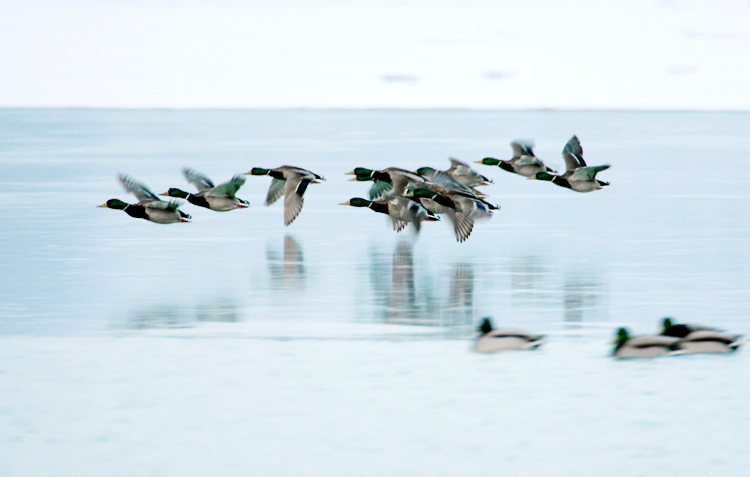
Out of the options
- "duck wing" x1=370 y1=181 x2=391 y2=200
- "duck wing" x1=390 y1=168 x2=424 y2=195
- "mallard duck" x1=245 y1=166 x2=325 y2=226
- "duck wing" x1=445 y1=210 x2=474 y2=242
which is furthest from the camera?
"duck wing" x1=370 y1=181 x2=391 y2=200

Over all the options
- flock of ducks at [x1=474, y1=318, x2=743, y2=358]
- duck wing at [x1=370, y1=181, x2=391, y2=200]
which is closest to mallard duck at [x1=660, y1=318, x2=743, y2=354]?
flock of ducks at [x1=474, y1=318, x2=743, y2=358]

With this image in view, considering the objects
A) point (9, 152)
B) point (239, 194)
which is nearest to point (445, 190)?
point (239, 194)

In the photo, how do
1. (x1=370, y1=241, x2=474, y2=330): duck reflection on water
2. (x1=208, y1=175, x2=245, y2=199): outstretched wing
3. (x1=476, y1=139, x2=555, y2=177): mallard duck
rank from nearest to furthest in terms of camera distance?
(x1=370, y1=241, x2=474, y2=330): duck reflection on water, (x1=208, y1=175, x2=245, y2=199): outstretched wing, (x1=476, y1=139, x2=555, y2=177): mallard duck

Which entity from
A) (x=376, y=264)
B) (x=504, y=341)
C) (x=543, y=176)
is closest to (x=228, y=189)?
(x=376, y=264)

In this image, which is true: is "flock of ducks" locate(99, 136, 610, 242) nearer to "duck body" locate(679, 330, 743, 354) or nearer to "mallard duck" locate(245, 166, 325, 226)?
"mallard duck" locate(245, 166, 325, 226)

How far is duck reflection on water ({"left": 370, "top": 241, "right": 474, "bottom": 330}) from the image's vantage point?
10.3 m

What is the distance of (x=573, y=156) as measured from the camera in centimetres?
1761

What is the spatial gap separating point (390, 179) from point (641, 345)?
8144 mm

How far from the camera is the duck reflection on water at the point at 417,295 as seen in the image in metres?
10.3

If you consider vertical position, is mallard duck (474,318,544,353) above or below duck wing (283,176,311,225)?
below

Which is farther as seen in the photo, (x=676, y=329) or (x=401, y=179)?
(x=401, y=179)

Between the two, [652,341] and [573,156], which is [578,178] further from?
[652,341]

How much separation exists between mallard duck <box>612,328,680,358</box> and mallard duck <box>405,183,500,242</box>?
19.5 ft

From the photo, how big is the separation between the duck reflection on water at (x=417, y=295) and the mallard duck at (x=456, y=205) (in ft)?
2.75
